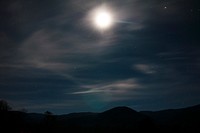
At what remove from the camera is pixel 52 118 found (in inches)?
4208

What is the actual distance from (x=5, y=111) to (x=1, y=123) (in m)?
14.4

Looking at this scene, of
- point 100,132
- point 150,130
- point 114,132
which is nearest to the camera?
point 150,130

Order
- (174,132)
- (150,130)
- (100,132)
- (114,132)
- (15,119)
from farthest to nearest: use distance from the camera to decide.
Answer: (100,132), (114,132), (174,132), (15,119), (150,130)

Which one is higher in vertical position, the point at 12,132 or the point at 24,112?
the point at 24,112

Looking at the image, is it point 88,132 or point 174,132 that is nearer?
point 174,132

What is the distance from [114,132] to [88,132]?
A: 15.3 meters

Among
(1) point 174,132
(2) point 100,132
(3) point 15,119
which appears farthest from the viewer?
(2) point 100,132

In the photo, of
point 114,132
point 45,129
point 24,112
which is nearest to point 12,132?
point 24,112

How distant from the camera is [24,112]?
8612 centimetres

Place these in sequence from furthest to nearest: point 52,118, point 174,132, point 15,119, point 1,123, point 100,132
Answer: point 100,132
point 52,118
point 174,132
point 15,119
point 1,123

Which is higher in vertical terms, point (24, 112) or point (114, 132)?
point (24, 112)

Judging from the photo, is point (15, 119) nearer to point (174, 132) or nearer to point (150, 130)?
point (150, 130)

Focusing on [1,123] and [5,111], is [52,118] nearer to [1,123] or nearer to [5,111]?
[5,111]

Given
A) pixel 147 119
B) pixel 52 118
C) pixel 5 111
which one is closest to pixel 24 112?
Result: pixel 5 111
